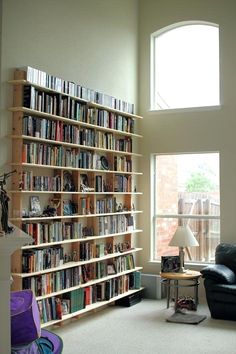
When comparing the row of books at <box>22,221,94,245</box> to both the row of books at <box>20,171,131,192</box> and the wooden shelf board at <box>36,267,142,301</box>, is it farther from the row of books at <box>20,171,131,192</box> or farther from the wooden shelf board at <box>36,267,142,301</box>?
the wooden shelf board at <box>36,267,142,301</box>

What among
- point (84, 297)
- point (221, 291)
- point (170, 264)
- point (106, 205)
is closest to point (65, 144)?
point (106, 205)

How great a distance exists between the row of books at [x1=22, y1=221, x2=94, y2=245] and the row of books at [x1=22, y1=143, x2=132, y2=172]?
26.6 inches

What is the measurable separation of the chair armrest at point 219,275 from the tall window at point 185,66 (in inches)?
98.8

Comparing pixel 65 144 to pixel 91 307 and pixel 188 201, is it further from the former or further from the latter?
pixel 188 201

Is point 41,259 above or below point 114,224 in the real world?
below

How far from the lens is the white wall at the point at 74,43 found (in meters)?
4.86

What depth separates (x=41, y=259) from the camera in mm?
5035

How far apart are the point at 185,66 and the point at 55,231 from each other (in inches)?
143

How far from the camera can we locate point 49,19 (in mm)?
5477

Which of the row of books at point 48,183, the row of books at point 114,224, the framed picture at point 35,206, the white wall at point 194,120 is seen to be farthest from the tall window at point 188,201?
the framed picture at point 35,206

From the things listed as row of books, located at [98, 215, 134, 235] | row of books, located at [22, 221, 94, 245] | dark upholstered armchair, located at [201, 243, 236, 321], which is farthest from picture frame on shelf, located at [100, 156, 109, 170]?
dark upholstered armchair, located at [201, 243, 236, 321]

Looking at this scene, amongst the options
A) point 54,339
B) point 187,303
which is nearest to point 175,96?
point 187,303

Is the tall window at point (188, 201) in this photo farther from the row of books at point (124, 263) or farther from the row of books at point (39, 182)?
the row of books at point (39, 182)

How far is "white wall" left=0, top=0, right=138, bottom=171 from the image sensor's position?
4.86m
